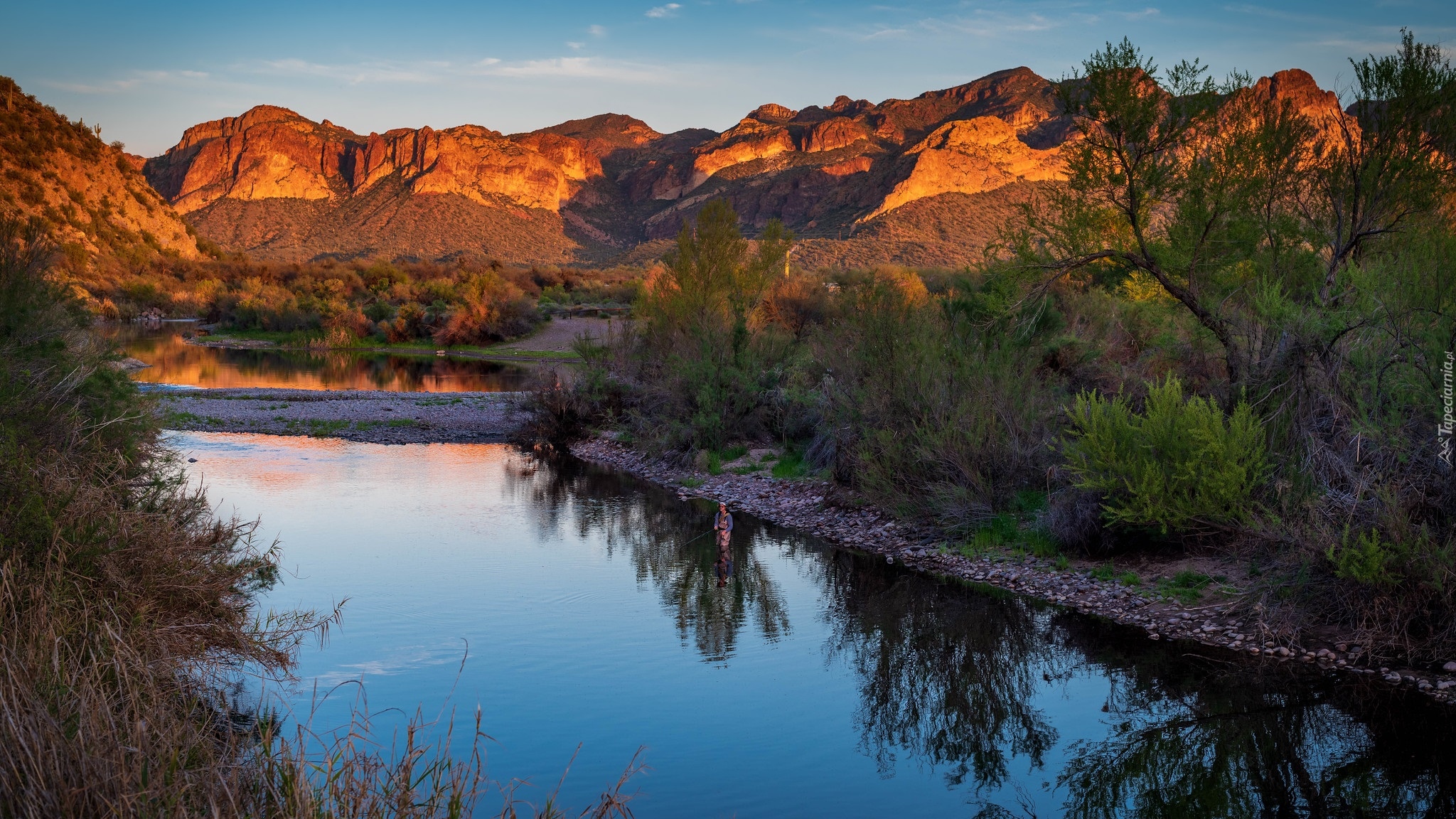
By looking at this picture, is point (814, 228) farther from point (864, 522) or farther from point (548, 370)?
point (864, 522)

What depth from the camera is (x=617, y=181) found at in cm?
11688

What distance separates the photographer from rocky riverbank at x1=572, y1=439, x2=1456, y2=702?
8969mm

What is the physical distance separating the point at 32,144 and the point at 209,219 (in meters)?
32.8

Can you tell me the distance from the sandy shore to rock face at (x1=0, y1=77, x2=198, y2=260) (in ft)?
110

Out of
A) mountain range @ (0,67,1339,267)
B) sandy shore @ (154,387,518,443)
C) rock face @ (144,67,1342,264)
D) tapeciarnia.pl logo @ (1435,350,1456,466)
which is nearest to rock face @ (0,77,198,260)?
mountain range @ (0,67,1339,267)

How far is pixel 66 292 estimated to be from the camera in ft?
44.5

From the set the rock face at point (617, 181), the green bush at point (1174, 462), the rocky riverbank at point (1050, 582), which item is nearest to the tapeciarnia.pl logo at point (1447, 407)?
the green bush at point (1174, 462)

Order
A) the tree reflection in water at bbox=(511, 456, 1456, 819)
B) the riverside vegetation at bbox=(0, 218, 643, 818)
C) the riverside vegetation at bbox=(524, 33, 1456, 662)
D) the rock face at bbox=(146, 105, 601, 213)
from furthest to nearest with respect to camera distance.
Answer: the rock face at bbox=(146, 105, 601, 213)
the riverside vegetation at bbox=(524, 33, 1456, 662)
the tree reflection in water at bbox=(511, 456, 1456, 819)
the riverside vegetation at bbox=(0, 218, 643, 818)

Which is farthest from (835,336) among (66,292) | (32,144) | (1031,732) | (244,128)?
(244,128)

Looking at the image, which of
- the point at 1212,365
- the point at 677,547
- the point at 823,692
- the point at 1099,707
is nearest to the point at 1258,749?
the point at 1099,707

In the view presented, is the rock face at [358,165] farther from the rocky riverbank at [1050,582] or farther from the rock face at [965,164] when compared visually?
the rocky riverbank at [1050,582]

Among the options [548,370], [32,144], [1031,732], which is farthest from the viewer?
[32,144]

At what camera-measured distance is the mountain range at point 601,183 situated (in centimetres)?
7219

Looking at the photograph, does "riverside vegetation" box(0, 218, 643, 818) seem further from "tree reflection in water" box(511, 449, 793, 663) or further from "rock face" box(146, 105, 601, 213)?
"rock face" box(146, 105, 601, 213)
